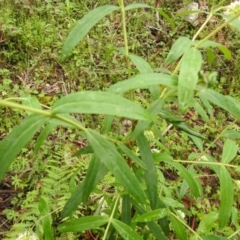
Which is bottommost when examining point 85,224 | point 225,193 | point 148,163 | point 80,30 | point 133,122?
point 85,224

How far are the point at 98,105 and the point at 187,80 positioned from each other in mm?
238

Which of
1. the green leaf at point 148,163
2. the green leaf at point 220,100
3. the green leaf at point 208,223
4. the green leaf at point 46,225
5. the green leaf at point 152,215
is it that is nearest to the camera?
the green leaf at point 220,100

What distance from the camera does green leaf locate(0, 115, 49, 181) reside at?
0.76 m

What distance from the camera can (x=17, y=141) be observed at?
760 millimetres

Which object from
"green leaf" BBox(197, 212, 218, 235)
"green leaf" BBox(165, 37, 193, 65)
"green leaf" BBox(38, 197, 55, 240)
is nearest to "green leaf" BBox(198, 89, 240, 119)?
"green leaf" BBox(165, 37, 193, 65)

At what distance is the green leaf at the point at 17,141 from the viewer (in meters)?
0.76

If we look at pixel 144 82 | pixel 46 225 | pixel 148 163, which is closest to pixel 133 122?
pixel 148 163

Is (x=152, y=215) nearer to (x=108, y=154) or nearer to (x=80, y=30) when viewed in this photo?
(x=108, y=154)

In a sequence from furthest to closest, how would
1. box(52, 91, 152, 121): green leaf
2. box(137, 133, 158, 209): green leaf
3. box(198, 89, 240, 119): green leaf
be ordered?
box(137, 133, 158, 209): green leaf → box(198, 89, 240, 119): green leaf → box(52, 91, 152, 121): green leaf

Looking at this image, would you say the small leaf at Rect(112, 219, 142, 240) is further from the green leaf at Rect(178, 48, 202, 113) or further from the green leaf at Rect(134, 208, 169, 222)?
the green leaf at Rect(178, 48, 202, 113)

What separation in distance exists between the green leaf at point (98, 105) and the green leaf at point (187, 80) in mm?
123

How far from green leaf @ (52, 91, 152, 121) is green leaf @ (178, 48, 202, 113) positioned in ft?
0.40

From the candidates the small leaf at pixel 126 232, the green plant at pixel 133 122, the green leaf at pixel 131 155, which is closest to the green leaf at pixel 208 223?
the green plant at pixel 133 122

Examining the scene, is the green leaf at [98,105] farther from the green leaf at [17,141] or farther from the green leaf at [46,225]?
the green leaf at [46,225]
